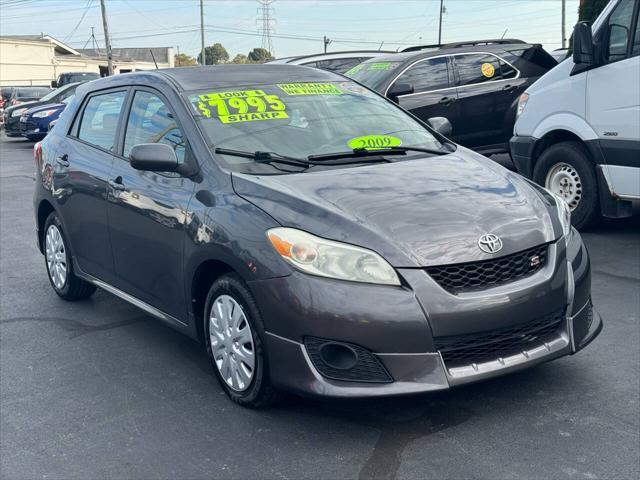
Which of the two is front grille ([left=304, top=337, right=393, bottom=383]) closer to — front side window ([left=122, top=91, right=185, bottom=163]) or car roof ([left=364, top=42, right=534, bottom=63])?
front side window ([left=122, top=91, right=185, bottom=163])

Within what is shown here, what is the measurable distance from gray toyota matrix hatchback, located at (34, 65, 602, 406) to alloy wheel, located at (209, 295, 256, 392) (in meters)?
0.01

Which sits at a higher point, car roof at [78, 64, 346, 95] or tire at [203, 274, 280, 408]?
car roof at [78, 64, 346, 95]

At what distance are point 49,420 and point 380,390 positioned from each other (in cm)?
174

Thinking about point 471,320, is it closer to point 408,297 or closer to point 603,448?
point 408,297

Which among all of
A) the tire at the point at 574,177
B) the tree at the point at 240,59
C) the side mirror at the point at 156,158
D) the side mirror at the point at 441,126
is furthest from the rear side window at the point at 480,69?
the tree at the point at 240,59

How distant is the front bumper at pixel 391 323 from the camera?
3381mm

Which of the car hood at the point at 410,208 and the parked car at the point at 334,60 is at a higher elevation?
the parked car at the point at 334,60

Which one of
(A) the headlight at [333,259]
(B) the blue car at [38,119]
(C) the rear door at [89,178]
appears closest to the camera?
(A) the headlight at [333,259]

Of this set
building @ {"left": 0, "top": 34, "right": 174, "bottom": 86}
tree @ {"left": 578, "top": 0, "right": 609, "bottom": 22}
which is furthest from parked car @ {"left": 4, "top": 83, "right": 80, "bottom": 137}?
building @ {"left": 0, "top": 34, "right": 174, "bottom": 86}

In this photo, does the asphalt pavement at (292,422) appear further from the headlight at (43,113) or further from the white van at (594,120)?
the headlight at (43,113)

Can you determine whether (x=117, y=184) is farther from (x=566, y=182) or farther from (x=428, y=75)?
(x=428, y=75)

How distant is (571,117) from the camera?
7223 mm

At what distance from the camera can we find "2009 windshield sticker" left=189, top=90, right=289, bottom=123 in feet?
14.9

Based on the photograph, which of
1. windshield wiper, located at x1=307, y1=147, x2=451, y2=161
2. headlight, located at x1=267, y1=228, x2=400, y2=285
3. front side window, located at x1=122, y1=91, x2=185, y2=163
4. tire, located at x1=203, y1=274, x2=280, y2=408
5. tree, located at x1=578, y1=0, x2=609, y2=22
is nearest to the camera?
headlight, located at x1=267, y1=228, x2=400, y2=285
